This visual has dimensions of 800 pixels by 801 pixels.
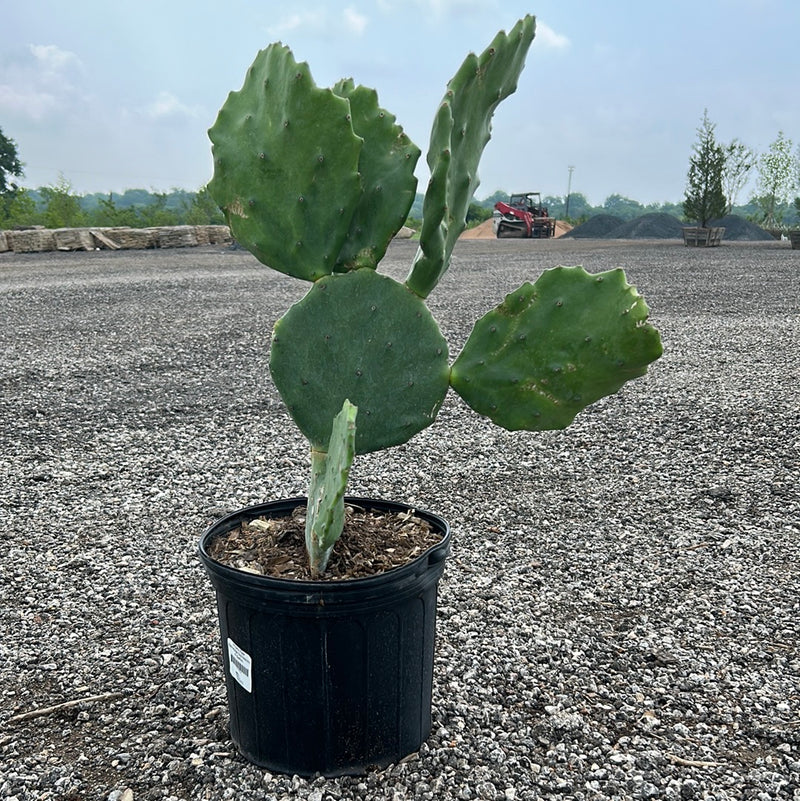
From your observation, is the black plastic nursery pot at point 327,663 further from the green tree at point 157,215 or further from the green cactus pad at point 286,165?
the green tree at point 157,215

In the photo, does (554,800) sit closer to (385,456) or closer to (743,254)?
(385,456)

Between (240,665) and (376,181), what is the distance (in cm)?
111

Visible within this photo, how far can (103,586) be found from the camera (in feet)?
8.72

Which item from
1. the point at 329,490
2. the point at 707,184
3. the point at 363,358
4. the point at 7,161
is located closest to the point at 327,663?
the point at 329,490

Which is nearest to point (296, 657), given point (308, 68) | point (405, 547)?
point (405, 547)

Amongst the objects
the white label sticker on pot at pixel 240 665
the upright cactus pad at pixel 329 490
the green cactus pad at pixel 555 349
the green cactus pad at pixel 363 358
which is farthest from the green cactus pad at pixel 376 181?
the white label sticker on pot at pixel 240 665

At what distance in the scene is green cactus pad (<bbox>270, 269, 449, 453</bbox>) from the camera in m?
1.88

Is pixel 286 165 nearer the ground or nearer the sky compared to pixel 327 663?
nearer the sky

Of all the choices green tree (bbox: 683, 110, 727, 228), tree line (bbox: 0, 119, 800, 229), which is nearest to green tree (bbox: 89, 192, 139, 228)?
tree line (bbox: 0, 119, 800, 229)

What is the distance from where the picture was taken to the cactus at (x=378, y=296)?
1839 millimetres

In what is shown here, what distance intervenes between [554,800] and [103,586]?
62.1 inches

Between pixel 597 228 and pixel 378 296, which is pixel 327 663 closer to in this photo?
pixel 378 296

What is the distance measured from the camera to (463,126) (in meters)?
1.86

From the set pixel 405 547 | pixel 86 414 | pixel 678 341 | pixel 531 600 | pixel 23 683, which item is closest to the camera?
pixel 405 547
